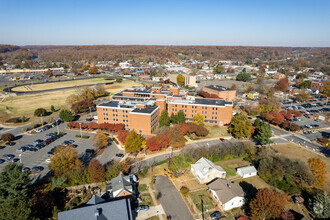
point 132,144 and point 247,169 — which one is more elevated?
point 132,144

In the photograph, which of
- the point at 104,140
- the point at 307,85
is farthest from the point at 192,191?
the point at 307,85

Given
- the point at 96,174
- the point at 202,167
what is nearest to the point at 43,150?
the point at 96,174

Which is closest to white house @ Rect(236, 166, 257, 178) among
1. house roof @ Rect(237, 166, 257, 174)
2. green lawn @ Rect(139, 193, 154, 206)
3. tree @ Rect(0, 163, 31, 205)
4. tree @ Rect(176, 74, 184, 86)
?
house roof @ Rect(237, 166, 257, 174)

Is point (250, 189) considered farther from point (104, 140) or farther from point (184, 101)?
point (184, 101)

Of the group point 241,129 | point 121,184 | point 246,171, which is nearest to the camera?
point 121,184

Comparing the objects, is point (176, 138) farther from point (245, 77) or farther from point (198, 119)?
point (245, 77)

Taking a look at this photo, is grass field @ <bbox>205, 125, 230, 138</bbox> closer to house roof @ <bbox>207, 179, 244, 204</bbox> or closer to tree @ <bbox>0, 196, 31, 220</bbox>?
house roof @ <bbox>207, 179, 244, 204</bbox>
